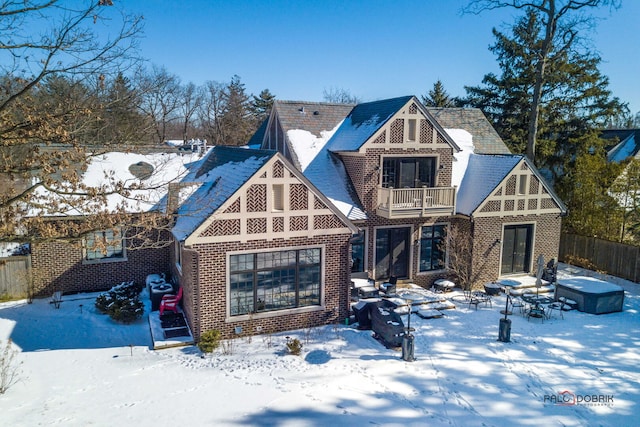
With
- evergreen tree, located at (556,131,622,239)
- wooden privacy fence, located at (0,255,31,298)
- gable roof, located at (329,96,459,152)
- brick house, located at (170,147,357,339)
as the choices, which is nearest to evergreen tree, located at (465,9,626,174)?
evergreen tree, located at (556,131,622,239)

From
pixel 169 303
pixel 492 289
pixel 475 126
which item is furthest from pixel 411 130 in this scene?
pixel 169 303

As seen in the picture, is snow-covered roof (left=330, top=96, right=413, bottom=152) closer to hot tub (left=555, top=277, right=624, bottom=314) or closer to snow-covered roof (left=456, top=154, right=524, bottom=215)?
snow-covered roof (left=456, top=154, right=524, bottom=215)

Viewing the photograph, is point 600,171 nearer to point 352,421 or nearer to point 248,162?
point 248,162

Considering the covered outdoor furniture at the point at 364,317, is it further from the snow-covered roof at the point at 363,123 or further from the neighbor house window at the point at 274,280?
the snow-covered roof at the point at 363,123

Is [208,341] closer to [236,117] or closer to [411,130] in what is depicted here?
[411,130]

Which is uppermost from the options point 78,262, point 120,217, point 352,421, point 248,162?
point 248,162

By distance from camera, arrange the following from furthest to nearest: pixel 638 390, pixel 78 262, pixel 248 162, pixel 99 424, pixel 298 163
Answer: pixel 298 163, pixel 78 262, pixel 248 162, pixel 638 390, pixel 99 424

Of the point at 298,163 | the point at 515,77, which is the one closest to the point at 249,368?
the point at 298,163
